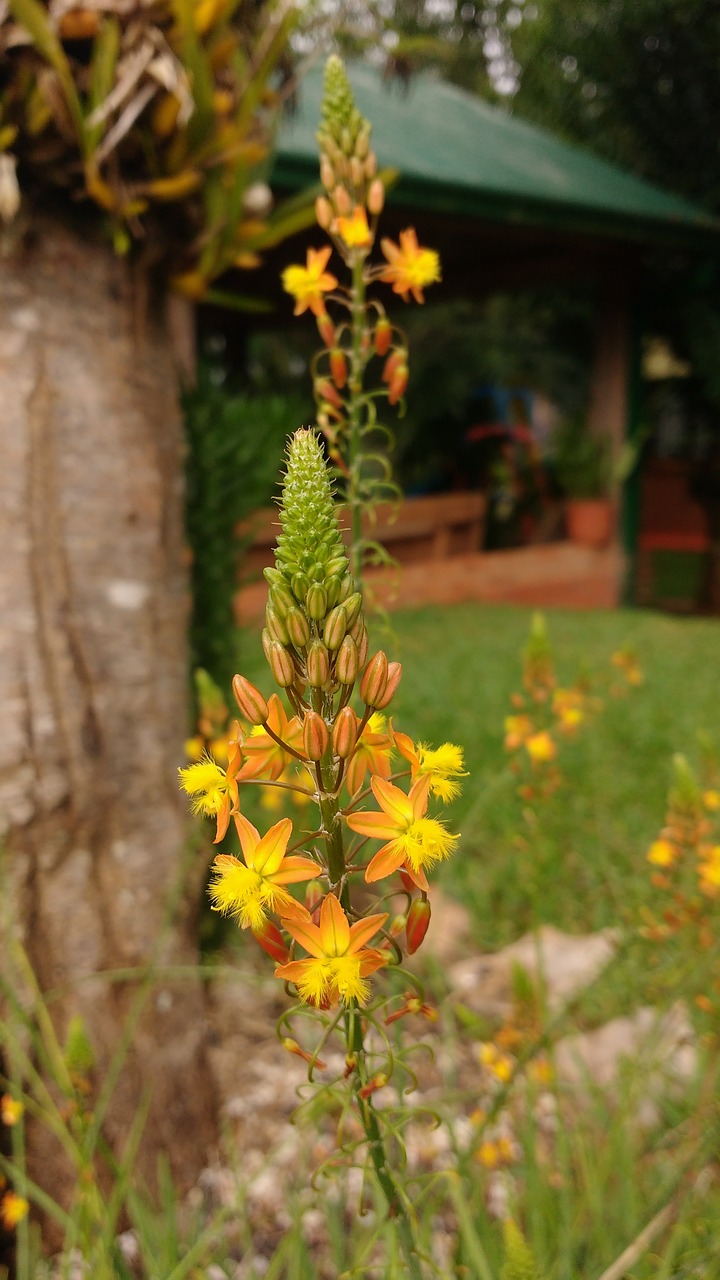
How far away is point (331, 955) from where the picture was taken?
0.64 m

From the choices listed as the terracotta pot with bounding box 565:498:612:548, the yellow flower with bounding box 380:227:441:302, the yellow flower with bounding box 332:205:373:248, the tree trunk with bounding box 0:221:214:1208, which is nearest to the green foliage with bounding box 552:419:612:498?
the terracotta pot with bounding box 565:498:612:548

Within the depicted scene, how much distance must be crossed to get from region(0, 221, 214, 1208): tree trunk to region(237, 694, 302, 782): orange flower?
3.42 ft

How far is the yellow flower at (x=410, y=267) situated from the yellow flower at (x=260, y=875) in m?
0.77

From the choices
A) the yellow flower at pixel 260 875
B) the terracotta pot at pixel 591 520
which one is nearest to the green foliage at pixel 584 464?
the terracotta pot at pixel 591 520

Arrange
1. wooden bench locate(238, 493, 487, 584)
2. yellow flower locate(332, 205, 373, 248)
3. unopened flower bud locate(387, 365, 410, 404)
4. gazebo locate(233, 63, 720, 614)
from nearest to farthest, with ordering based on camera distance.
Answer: yellow flower locate(332, 205, 373, 248) → unopened flower bud locate(387, 365, 410, 404) → gazebo locate(233, 63, 720, 614) → wooden bench locate(238, 493, 487, 584)

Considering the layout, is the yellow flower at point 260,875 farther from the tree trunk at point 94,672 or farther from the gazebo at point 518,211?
the gazebo at point 518,211

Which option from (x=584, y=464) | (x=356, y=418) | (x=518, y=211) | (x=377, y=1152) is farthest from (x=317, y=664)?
(x=584, y=464)

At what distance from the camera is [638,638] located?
642cm

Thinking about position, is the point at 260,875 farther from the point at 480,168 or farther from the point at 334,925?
the point at 480,168

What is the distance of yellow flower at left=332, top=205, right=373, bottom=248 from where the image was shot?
43.9 inches

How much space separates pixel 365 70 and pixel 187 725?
6883 millimetres

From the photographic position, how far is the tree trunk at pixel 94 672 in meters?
1.71

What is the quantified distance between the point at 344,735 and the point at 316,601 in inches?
3.4

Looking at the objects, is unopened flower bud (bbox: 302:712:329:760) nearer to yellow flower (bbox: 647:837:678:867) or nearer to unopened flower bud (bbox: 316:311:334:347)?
unopened flower bud (bbox: 316:311:334:347)
